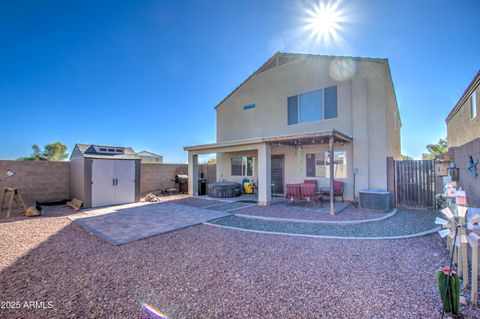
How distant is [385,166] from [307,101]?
15.1 ft

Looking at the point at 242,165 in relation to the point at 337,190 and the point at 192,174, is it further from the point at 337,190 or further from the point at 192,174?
the point at 337,190

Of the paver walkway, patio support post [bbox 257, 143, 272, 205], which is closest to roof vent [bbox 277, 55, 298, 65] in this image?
patio support post [bbox 257, 143, 272, 205]

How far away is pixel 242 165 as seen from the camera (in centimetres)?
1303

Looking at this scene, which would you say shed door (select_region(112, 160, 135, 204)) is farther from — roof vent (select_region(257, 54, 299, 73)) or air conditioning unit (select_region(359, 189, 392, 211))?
air conditioning unit (select_region(359, 189, 392, 211))

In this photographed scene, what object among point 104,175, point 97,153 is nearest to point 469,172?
point 104,175

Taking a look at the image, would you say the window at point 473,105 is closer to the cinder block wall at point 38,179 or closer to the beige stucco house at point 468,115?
the beige stucco house at point 468,115

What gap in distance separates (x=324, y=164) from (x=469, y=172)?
5538 millimetres

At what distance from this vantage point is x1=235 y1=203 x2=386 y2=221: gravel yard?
667cm

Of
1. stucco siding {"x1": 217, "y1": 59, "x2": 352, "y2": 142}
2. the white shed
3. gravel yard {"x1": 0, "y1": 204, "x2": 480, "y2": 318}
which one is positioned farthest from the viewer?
stucco siding {"x1": 217, "y1": 59, "x2": 352, "y2": 142}

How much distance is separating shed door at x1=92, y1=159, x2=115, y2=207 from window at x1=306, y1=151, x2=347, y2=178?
9.16m

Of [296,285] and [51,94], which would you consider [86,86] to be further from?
[296,285]

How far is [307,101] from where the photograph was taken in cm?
1069

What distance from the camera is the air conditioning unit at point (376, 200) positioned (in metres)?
7.55

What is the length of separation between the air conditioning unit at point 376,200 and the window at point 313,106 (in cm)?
390
